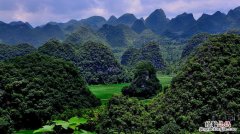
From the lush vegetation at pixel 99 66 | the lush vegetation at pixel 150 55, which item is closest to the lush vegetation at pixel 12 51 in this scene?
the lush vegetation at pixel 99 66

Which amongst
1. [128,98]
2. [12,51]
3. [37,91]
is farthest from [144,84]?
[12,51]

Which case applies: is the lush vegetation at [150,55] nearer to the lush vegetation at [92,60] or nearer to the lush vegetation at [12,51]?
the lush vegetation at [92,60]

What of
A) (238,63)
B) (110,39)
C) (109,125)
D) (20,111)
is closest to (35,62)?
(20,111)

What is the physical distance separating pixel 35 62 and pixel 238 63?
20.9m

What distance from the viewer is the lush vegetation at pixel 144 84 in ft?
152

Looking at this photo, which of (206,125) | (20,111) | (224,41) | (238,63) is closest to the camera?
(206,125)

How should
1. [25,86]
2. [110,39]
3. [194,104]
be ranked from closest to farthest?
[194,104], [25,86], [110,39]

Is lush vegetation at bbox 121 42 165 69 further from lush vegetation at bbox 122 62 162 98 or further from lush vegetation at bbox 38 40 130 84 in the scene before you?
lush vegetation at bbox 122 62 162 98

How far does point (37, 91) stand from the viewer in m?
33.9

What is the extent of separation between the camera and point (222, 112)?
21797 mm

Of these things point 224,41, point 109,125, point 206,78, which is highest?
point 224,41

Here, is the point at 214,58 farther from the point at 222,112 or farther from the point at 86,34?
the point at 86,34

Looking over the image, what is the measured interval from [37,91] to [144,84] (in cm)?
1644

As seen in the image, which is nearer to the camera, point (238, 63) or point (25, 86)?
point (238, 63)
